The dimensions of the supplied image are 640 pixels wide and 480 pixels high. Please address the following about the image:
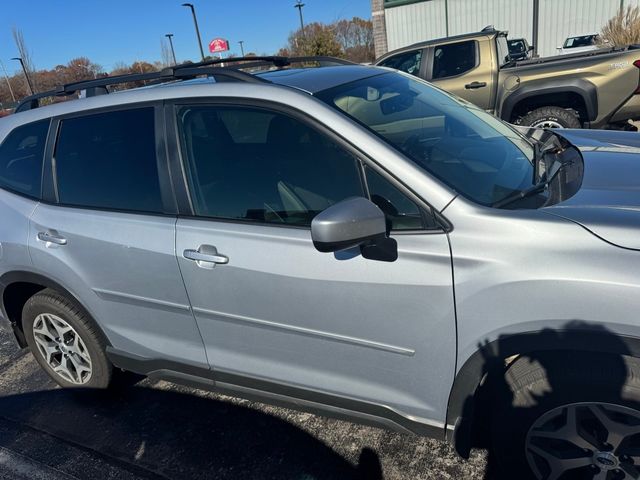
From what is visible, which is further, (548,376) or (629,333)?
(548,376)

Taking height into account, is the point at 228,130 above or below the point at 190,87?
below

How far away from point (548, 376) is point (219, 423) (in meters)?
1.85

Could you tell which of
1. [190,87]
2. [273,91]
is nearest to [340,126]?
[273,91]

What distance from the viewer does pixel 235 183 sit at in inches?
89.4

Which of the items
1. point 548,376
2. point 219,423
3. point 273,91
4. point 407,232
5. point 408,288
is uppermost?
point 273,91

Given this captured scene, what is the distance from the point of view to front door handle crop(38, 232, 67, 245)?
2.64m

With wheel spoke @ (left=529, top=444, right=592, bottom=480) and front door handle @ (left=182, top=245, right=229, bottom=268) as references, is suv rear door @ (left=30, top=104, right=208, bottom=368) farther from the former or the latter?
wheel spoke @ (left=529, top=444, right=592, bottom=480)

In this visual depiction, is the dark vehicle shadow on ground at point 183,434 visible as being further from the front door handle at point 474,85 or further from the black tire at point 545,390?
the front door handle at point 474,85

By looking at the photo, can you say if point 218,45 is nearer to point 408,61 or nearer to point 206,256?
point 408,61

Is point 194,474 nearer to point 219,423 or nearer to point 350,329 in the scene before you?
point 219,423

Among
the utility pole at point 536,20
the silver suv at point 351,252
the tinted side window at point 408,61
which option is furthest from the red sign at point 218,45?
the silver suv at point 351,252

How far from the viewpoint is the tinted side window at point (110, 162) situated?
2.44 m

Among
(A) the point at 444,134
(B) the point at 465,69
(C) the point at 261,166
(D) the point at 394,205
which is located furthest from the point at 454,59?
(D) the point at 394,205

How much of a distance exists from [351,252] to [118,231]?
48.9 inches
